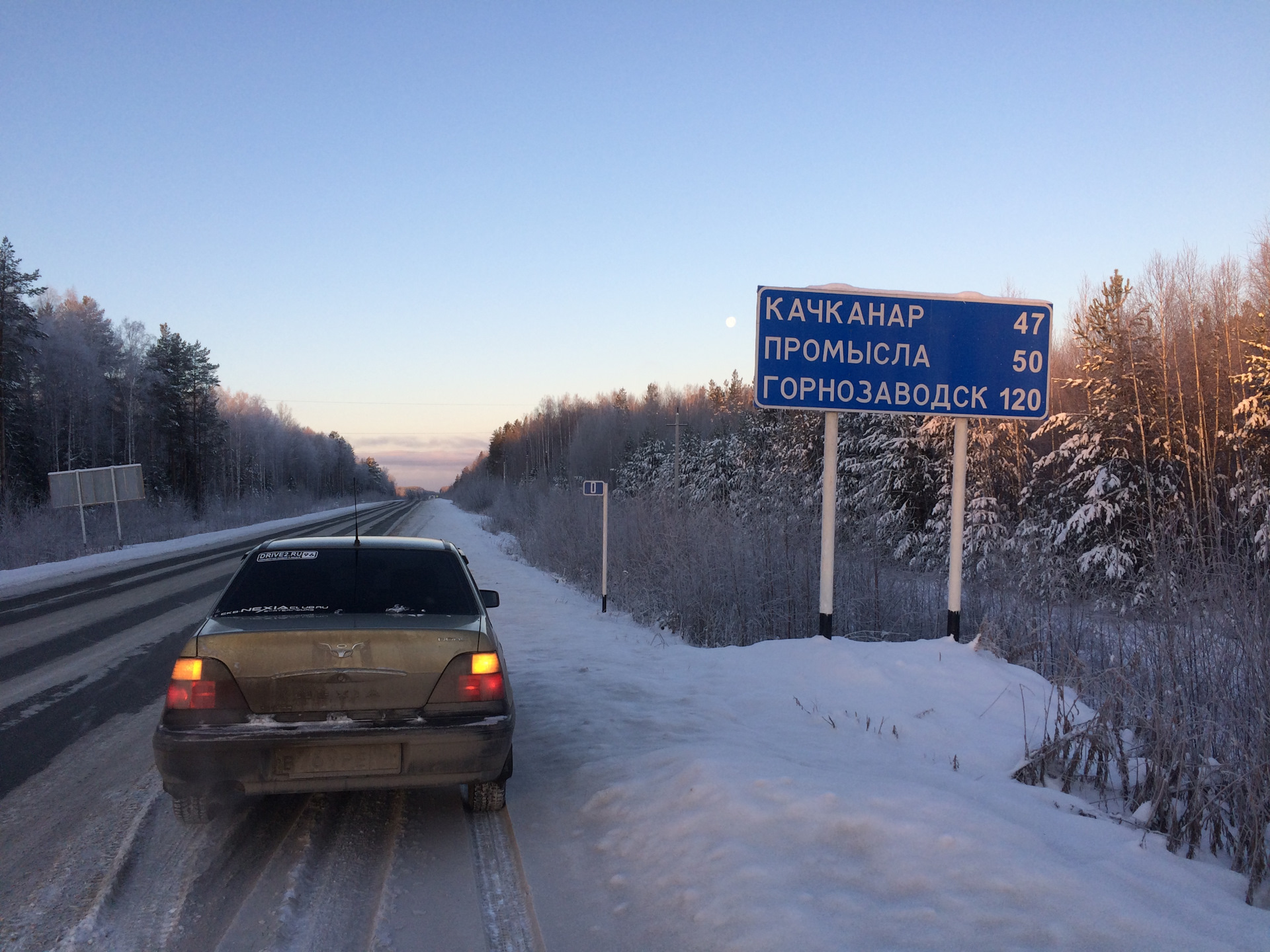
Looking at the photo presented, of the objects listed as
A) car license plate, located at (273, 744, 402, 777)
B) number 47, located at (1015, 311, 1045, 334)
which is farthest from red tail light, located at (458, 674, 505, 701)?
number 47, located at (1015, 311, 1045, 334)

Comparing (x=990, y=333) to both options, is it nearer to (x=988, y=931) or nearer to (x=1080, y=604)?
(x=1080, y=604)

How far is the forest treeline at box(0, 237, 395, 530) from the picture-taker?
39.2 meters

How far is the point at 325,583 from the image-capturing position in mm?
4359

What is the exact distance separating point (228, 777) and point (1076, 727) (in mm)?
4757

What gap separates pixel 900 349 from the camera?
7.71 metres

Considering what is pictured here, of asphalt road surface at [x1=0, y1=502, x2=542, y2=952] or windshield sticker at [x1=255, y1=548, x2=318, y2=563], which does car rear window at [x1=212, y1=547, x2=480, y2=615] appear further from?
asphalt road surface at [x1=0, y1=502, x2=542, y2=952]

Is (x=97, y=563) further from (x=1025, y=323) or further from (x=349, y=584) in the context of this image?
(x=1025, y=323)

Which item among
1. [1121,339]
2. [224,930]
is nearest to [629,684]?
[224,930]

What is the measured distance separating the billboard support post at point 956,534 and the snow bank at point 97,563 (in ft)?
58.2

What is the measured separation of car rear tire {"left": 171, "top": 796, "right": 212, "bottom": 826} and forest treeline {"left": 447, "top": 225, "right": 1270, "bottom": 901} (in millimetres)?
4730

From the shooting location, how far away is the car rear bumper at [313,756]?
142 inches

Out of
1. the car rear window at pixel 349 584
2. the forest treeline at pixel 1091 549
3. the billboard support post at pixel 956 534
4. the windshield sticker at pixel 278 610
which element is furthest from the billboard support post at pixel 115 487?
the billboard support post at pixel 956 534

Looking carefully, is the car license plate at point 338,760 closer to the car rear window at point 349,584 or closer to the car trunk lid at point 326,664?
the car trunk lid at point 326,664

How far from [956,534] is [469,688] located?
5762 mm
